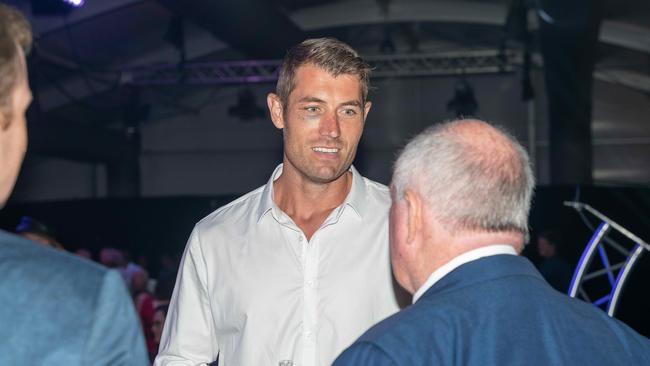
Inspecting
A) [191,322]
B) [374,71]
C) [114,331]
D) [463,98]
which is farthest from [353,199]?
[463,98]

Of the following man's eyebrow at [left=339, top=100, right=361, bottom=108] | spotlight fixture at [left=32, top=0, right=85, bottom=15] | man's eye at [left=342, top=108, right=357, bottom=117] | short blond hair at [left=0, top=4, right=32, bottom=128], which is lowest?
man's eye at [left=342, top=108, right=357, bottom=117]

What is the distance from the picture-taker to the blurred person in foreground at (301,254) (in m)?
2.09

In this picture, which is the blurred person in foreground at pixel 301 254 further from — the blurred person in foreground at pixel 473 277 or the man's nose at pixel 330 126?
the blurred person in foreground at pixel 473 277

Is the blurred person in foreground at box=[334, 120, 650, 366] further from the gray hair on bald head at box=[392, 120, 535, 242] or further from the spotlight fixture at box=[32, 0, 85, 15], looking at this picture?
the spotlight fixture at box=[32, 0, 85, 15]

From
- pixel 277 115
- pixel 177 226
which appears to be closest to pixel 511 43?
pixel 177 226

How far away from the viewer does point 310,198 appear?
229cm

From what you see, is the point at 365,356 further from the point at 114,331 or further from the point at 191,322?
the point at 191,322

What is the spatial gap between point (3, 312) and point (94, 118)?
51.4 feet

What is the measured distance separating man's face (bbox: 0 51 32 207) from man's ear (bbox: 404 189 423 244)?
614 millimetres

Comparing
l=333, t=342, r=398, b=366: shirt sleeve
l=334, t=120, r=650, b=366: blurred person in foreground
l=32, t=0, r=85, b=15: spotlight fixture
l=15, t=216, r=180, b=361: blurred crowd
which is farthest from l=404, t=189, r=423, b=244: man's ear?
l=32, t=0, r=85, b=15: spotlight fixture

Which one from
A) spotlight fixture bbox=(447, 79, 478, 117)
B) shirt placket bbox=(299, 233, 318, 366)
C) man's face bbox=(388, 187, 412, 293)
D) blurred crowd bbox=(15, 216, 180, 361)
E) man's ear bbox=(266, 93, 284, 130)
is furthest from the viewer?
spotlight fixture bbox=(447, 79, 478, 117)

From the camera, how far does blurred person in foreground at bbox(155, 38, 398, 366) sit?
2086 millimetres

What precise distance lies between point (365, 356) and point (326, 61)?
118cm

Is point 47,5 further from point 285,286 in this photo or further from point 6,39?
point 6,39
